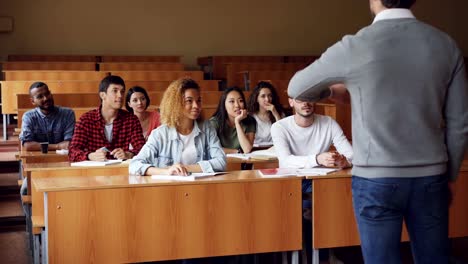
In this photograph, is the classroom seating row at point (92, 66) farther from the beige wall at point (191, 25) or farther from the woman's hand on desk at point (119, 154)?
the woman's hand on desk at point (119, 154)

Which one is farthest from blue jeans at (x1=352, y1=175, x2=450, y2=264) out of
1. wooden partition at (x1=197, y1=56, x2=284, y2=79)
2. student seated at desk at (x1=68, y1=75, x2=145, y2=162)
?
wooden partition at (x1=197, y1=56, x2=284, y2=79)

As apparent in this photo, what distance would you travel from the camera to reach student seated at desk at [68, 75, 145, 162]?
5.13 metres

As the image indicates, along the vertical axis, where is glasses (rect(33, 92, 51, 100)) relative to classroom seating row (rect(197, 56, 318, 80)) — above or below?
below

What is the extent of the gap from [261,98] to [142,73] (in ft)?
11.4

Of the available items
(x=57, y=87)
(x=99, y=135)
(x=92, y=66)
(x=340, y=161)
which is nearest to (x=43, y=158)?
(x=99, y=135)

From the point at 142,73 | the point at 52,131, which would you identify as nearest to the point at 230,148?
the point at 52,131

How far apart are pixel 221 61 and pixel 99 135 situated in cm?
732

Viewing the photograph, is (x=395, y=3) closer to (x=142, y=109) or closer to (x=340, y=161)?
(x=340, y=161)

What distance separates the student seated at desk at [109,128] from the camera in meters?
5.13

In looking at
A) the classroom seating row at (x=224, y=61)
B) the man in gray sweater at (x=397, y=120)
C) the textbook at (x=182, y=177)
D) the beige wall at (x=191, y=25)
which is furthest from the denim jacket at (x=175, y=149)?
the beige wall at (x=191, y=25)

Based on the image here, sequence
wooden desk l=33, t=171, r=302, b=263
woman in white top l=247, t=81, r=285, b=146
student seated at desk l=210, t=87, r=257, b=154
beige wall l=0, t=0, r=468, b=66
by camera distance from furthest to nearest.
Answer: beige wall l=0, t=0, r=468, b=66 → woman in white top l=247, t=81, r=285, b=146 → student seated at desk l=210, t=87, r=257, b=154 → wooden desk l=33, t=171, r=302, b=263

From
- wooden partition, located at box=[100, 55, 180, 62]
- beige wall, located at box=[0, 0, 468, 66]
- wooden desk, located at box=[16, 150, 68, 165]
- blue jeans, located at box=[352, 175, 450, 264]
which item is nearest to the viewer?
blue jeans, located at box=[352, 175, 450, 264]

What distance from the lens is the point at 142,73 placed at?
9.73m

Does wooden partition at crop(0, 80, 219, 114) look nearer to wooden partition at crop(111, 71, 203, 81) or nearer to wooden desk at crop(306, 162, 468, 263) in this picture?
wooden partition at crop(111, 71, 203, 81)
